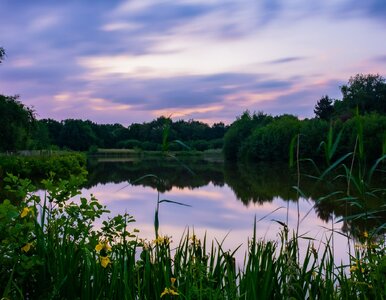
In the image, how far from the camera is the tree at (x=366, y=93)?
199ft

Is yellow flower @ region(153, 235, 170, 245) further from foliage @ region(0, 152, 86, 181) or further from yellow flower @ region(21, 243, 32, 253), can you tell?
foliage @ region(0, 152, 86, 181)

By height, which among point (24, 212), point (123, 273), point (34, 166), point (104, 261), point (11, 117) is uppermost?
point (11, 117)

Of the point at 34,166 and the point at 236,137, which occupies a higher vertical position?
the point at 236,137

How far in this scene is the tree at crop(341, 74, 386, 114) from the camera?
199ft

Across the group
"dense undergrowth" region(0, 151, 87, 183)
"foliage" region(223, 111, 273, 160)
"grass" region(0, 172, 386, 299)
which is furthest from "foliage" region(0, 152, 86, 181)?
"foliage" region(223, 111, 273, 160)

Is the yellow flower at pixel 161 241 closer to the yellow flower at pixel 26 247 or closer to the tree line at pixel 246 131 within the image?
the yellow flower at pixel 26 247

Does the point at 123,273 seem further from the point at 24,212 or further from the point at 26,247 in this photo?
the point at 24,212

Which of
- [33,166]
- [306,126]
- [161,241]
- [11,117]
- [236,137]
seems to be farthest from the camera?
[236,137]

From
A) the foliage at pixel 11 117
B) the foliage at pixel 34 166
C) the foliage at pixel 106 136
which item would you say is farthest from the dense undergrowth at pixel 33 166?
the foliage at pixel 106 136

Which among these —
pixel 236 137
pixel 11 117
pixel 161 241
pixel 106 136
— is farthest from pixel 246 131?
pixel 161 241

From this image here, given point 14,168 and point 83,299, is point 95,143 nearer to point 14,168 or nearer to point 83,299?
point 14,168

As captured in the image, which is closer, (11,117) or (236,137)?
(11,117)

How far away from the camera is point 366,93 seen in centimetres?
6166

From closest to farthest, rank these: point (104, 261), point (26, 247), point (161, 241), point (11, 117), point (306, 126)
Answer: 1. point (104, 261)
2. point (26, 247)
3. point (161, 241)
4. point (11, 117)
5. point (306, 126)
